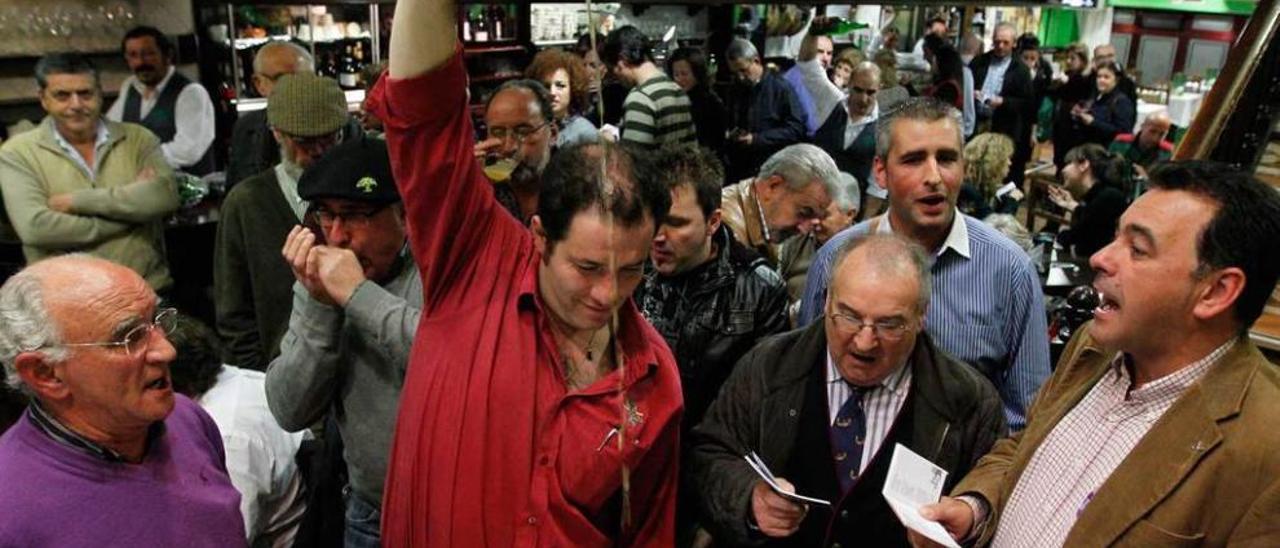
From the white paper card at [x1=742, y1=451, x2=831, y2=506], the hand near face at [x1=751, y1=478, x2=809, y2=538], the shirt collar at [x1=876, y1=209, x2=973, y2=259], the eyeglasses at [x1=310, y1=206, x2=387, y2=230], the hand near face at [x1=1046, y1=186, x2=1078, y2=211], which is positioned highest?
the eyeglasses at [x1=310, y1=206, x2=387, y2=230]

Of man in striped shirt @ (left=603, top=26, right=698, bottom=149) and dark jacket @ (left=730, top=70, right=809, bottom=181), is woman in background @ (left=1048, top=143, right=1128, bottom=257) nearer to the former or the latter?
dark jacket @ (left=730, top=70, right=809, bottom=181)

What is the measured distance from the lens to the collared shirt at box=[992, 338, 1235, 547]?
165 cm

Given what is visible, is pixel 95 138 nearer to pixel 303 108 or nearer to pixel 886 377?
pixel 303 108

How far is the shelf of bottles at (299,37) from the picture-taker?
625cm

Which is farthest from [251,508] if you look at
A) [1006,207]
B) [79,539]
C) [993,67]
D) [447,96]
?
[993,67]

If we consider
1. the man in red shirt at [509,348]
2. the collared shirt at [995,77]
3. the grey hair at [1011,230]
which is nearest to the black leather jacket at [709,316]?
the man in red shirt at [509,348]

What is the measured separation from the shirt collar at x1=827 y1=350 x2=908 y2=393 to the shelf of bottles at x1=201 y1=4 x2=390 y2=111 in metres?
4.78

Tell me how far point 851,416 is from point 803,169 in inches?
55.2

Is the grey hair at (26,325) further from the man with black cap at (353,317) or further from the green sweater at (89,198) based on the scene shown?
the green sweater at (89,198)

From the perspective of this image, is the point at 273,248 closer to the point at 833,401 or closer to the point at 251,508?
the point at 251,508

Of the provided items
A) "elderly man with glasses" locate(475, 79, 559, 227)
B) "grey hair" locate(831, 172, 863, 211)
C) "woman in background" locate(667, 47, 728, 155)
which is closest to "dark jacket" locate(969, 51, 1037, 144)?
"woman in background" locate(667, 47, 728, 155)

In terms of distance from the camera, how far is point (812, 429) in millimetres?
1918

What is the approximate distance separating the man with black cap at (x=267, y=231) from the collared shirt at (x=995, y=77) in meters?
7.17

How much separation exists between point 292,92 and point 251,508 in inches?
46.3
